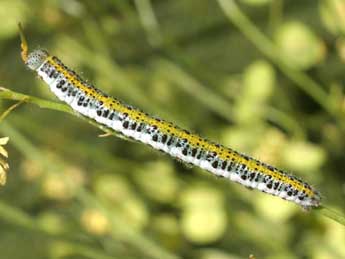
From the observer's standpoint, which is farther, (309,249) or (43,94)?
(43,94)

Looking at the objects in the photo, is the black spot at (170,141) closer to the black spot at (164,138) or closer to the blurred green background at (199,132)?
the black spot at (164,138)

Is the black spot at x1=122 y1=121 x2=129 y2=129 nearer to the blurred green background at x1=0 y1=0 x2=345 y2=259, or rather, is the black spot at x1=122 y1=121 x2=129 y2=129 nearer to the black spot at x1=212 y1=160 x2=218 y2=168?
the black spot at x1=212 y1=160 x2=218 y2=168

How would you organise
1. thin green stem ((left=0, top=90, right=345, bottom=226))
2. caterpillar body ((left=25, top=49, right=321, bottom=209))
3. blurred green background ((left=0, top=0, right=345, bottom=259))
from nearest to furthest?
1. thin green stem ((left=0, top=90, right=345, bottom=226))
2. caterpillar body ((left=25, top=49, right=321, bottom=209))
3. blurred green background ((left=0, top=0, right=345, bottom=259))

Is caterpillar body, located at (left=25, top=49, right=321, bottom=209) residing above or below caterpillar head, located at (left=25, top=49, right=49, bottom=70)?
below

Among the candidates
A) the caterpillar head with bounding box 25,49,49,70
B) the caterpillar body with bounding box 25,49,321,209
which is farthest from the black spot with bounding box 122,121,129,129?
the caterpillar head with bounding box 25,49,49,70

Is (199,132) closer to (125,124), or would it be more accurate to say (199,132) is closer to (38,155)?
(38,155)

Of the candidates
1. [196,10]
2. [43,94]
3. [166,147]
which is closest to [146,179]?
[43,94]

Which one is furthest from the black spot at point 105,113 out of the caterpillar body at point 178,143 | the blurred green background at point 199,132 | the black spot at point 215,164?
the blurred green background at point 199,132

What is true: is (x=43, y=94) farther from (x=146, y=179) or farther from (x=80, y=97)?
(x=80, y=97)
